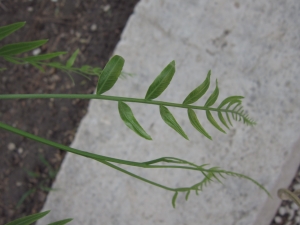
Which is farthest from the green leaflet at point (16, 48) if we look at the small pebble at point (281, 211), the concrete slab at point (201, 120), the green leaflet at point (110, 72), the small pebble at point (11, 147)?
the small pebble at point (11, 147)

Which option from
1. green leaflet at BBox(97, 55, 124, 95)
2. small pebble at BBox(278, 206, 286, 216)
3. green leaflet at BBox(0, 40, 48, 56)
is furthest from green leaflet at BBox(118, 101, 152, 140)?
small pebble at BBox(278, 206, 286, 216)

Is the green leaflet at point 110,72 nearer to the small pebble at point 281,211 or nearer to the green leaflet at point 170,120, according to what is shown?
the green leaflet at point 170,120

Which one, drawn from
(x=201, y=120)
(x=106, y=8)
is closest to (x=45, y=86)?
(x=106, y=8)

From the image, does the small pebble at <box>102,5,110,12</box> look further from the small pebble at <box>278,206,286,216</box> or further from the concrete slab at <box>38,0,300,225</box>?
the small pebble at <box>278,206,286,216</box>

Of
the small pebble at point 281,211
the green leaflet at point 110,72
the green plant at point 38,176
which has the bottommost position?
the green plant at point 38,176

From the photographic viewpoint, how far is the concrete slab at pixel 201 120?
1.07 metres

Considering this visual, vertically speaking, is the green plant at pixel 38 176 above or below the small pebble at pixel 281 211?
below

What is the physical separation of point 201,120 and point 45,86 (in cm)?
74

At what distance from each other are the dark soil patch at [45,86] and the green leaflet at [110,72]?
3.44 feet

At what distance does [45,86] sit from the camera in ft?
5.11

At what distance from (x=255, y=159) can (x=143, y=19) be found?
0.59 meters

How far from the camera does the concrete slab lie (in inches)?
42.1

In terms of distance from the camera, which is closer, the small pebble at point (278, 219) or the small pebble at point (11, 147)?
the small pebble at point (278, 219)

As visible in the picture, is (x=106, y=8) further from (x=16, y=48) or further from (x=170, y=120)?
(x=170, y=120)
